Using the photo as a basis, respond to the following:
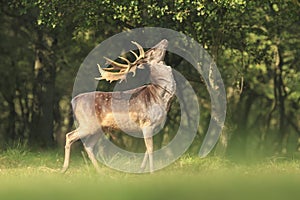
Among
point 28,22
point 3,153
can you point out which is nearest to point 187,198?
point 3,153

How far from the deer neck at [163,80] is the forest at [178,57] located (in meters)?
3.25

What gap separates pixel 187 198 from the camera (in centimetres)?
1013

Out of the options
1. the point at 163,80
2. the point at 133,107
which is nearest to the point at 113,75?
the point at 133,107

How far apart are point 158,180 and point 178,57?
13548 mm

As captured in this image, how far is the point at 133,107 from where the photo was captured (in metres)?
16.3

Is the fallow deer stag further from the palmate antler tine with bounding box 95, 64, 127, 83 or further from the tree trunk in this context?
the tree trunk

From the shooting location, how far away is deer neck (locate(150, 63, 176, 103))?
53.4 ft

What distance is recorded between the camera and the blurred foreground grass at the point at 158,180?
10.7 metres

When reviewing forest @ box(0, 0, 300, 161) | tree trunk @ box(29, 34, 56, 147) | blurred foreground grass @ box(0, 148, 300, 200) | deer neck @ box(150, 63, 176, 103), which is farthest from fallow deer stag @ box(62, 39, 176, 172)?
tree trunk @ box(29, 34, 56, 147)

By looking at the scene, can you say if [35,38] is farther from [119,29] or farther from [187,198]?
[187,198]

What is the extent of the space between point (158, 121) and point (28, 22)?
15.9m

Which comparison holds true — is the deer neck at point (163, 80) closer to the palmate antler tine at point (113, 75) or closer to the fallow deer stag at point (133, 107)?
the fallow deer stag at point (133, 107)

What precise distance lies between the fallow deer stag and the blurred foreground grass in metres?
0.71

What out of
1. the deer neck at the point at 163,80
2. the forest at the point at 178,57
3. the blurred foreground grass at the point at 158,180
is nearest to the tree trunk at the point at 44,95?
the forest at the point at 178,57
